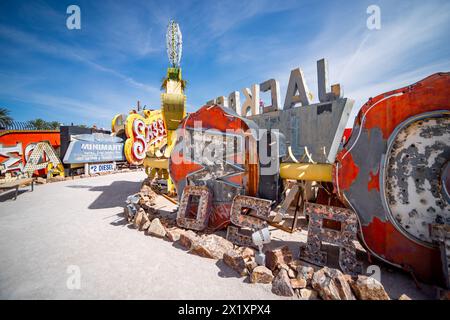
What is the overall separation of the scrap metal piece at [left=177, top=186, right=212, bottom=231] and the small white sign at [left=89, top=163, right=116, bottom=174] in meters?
14.4

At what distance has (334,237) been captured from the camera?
3557mm

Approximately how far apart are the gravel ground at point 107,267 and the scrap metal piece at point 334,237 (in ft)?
1.68

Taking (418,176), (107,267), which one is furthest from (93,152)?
(418,176)

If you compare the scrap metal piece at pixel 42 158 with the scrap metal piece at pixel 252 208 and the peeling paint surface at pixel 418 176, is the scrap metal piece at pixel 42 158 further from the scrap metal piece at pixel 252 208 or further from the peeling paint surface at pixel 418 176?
the peeling paint surface at pixel 418 176

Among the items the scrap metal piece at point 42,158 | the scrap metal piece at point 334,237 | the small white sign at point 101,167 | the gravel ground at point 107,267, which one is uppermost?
the scrap metal piece at point 42,158

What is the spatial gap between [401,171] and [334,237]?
1693 millimetres

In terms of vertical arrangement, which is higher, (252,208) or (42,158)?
(42,158)

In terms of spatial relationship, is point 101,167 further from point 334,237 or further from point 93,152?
point 334,237

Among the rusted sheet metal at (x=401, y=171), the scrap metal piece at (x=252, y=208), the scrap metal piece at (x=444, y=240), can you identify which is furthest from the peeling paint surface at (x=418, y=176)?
the scrap metal piece at (x=252, y=208)

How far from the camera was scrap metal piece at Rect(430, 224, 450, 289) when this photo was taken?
2.70 m

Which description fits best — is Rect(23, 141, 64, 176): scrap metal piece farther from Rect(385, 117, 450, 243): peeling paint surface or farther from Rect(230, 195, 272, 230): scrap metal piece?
Rect(385, 117, 450, 243): peeling paint surface

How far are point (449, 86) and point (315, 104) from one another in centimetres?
599

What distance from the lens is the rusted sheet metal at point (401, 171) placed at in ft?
A: 9.94
